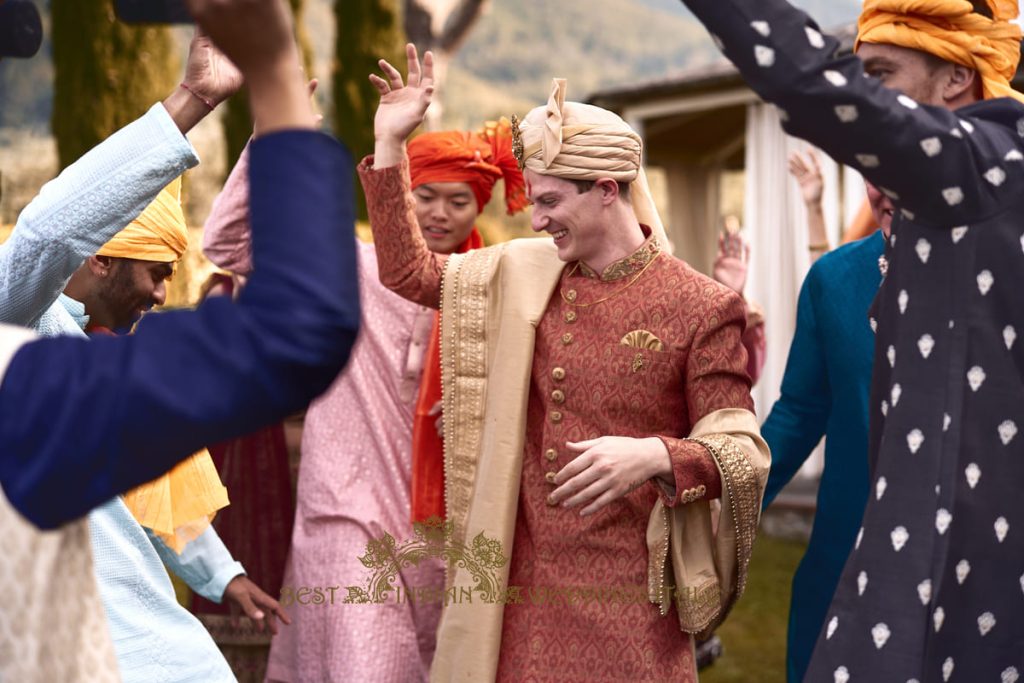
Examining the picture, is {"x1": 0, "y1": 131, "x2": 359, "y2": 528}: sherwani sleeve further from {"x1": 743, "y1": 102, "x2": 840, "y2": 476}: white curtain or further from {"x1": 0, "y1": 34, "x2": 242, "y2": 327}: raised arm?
{"x1": 743, "y1": 102, "x2": 840, "y2": 476}: white curtain

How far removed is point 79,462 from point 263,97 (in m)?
0.42

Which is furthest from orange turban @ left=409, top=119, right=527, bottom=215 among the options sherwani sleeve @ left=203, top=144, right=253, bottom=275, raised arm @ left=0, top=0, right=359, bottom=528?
raised arm @ left=0, top=0, right=359, bottom=528

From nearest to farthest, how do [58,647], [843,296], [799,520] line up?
[58,647] → [843,296] → [799,520]

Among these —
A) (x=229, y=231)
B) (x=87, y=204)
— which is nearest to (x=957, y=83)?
(x=87, y=204)

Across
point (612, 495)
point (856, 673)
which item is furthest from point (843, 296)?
point (856, 673)

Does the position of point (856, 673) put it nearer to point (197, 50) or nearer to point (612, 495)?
point (612, 495)

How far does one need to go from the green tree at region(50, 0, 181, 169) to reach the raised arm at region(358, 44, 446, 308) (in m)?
10.9

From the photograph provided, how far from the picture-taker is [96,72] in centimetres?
1386

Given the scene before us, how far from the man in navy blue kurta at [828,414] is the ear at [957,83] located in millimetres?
1229

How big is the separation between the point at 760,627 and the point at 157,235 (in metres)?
5.33

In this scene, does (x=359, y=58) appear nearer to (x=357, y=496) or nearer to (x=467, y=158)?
(x=467, y=158)

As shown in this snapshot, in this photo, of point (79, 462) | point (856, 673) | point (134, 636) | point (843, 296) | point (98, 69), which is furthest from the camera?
point (98, 69)

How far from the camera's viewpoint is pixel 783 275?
37.8ft

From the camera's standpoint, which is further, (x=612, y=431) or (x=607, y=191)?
(x=607, y=191)
